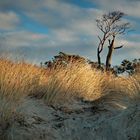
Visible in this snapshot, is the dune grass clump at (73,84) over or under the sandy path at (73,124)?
over

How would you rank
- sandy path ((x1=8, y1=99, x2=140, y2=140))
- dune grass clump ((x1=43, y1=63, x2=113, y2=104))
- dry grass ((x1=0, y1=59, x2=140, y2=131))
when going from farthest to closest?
dune grass clump ((x1=43, y1=63, x2=113, y2=104)) < dry grass ((x1=0, y1=59, x2=140, y2=131)) < sandy path ((x1=8, y1=99, x2=140, y2=140))

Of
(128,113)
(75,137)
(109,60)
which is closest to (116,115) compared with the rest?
(128,113)

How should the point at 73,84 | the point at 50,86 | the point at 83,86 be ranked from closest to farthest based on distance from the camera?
1. the point at 50,86
2. the point at 73,84
3. the point at 83,86

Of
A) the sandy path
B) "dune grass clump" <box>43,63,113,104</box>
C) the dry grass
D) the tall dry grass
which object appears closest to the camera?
the sandy path

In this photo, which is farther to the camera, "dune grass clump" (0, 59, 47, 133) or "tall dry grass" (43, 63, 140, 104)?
"tall dry grass" (43, 63, 140, 104)

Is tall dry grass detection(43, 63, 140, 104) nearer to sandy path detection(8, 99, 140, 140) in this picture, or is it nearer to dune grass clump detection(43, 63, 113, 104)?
dune grass clump detection(43, 63, 113, 104)

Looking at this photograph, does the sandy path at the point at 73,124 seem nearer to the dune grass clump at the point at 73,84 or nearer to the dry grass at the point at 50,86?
the dry grass at the point at 50,86

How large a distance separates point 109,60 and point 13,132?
656 inches

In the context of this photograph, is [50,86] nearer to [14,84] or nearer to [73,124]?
[14,84]

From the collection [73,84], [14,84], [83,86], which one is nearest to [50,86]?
[73,84]

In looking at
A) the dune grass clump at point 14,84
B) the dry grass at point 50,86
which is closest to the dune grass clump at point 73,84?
the dry grass at point 50,86

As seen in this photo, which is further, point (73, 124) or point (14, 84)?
point (14, 84)

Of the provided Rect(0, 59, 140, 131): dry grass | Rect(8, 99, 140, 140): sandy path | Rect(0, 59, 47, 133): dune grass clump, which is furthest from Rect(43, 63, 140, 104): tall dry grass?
Rect(8, 99, 140, 140): sandy path

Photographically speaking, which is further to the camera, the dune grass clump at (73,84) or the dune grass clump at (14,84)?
the dune grass clump at (73,84)
